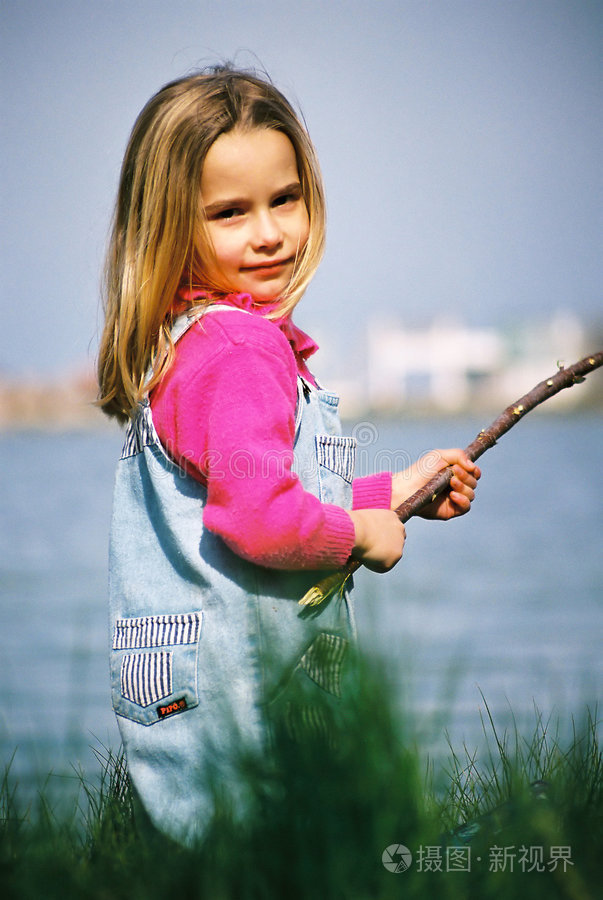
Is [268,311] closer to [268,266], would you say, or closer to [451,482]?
[268,266]

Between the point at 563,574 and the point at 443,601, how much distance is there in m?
2.86

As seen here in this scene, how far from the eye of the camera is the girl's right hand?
1834 mm

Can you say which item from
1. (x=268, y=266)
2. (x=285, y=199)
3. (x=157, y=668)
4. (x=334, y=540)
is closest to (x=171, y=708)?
(x=157, y=668)

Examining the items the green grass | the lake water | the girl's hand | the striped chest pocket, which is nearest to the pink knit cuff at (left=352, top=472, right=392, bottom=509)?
the girl's hand

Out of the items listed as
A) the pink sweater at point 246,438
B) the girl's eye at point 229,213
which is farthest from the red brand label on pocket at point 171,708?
the girl's eye at point 229,213

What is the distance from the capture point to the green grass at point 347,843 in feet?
4.11

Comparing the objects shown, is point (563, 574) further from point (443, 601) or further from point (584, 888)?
point (584, 888)

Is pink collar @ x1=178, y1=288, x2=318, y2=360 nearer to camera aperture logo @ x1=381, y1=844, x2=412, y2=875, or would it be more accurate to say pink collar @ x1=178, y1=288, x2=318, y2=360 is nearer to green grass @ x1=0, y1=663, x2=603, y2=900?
green grass @ x1=0, y1=663, x2=603, y2=900

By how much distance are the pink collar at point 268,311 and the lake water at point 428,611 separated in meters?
0.43

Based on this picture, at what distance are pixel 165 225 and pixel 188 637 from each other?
2.50ft

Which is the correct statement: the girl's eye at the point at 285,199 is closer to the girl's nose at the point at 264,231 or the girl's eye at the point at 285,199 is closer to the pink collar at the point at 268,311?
the girl's nose at the point at 264,231

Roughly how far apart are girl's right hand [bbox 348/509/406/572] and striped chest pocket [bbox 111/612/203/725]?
0.30 metres

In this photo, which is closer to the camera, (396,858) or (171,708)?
(396,858)

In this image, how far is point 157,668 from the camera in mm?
1804
